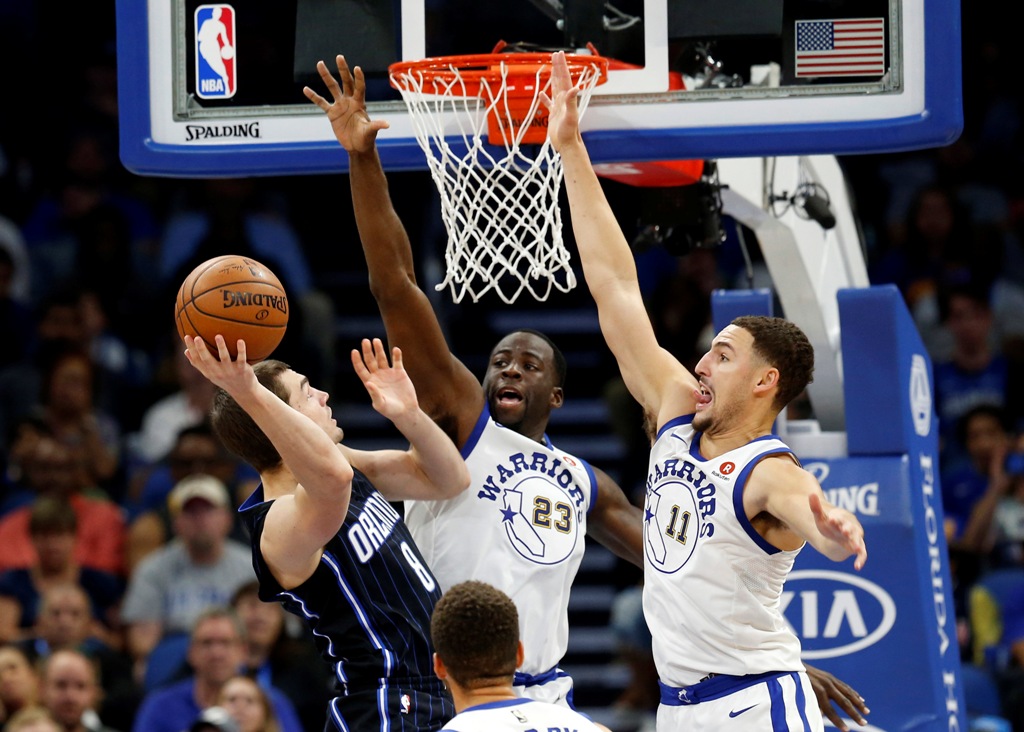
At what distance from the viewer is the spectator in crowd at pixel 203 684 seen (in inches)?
321

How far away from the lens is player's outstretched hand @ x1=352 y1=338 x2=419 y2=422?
5.09 meters

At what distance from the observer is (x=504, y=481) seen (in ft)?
18.9

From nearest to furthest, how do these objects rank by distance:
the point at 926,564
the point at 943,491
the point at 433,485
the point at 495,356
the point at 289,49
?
the point at 433,485 < the point at 495,356 < the point at 926,564 < the point at 943,491 < the point at 289,49

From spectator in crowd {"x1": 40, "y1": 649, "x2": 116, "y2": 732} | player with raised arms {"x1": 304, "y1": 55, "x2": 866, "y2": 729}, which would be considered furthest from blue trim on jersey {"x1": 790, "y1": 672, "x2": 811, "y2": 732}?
spectator in crowd {"x1": 40, "y1": 649, "x2": 116, "y2": 732}

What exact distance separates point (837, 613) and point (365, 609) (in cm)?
238

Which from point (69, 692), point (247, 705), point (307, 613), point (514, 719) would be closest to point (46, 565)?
point (69, 692)

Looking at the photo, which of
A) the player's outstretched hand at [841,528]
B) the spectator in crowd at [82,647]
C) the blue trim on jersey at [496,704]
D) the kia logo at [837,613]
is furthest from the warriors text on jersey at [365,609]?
the spectator in crowd at [82,647]

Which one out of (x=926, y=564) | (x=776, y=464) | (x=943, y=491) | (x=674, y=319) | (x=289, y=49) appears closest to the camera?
(x=776, y=464)

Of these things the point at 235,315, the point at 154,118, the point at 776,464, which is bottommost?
the point at 776,464

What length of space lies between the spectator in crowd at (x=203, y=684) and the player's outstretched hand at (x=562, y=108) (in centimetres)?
400

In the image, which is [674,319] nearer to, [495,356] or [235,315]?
[495,356]

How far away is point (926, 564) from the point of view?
664 centimetres

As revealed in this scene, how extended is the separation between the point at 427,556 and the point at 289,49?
330 inches

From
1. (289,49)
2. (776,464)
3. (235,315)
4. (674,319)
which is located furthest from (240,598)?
(289,49)
